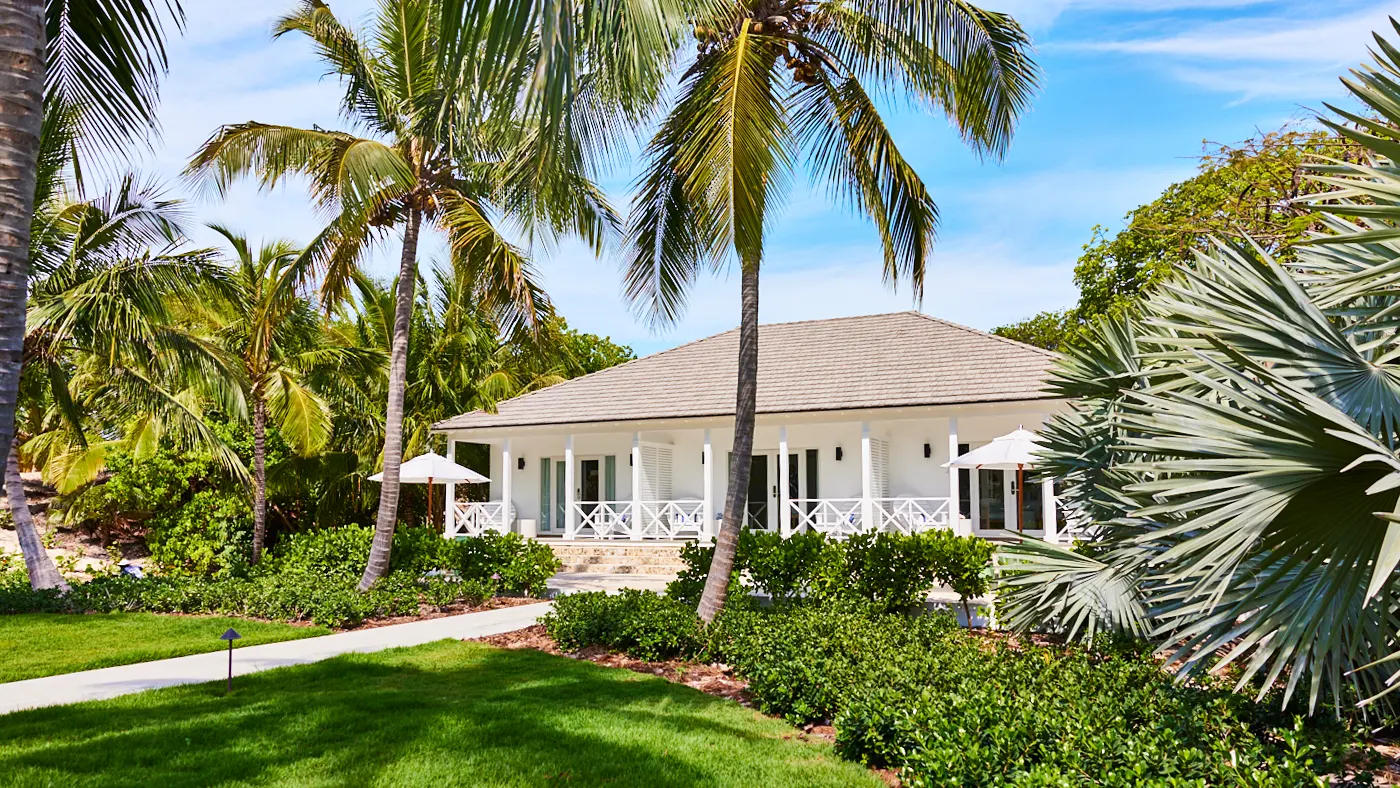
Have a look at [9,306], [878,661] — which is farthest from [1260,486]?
[9,306]

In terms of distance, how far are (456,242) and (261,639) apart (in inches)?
219

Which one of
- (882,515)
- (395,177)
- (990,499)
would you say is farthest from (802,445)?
(395,177)

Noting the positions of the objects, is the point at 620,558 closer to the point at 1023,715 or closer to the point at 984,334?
the point at 984,334

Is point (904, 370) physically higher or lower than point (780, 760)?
higher

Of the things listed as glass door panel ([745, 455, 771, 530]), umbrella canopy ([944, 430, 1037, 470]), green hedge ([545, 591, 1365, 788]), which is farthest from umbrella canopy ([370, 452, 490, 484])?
green hedge ([545, 591, 1365, 788])

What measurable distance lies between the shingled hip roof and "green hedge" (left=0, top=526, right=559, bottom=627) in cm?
676

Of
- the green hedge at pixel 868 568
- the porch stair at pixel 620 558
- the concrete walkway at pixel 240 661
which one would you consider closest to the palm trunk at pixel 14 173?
the concrete walkway at pixel 240 661

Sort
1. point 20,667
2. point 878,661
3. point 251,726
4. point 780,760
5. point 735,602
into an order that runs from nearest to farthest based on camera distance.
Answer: point 780,760 → point 251,726 → point 878,661 → point 20,667 → point 735,602

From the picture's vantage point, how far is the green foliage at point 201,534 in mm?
18969

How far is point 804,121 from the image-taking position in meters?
10.5

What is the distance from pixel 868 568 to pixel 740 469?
2991 mm

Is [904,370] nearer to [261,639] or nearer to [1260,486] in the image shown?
[261,639]

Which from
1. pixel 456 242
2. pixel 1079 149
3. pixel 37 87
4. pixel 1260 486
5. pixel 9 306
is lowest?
pixel 1260 486

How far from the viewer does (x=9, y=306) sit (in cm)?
375
